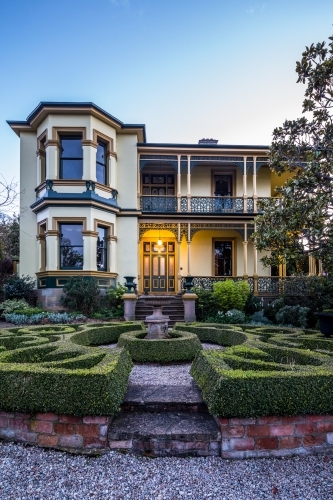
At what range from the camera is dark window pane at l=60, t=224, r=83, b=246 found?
1241 cm

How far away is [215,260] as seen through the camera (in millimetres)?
15555

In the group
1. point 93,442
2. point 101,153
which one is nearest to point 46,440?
point 93,442

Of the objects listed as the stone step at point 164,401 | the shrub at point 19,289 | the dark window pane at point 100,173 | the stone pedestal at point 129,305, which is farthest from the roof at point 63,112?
the stone step at point 164,401

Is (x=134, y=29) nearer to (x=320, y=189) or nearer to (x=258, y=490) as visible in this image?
(x=320, y=189)

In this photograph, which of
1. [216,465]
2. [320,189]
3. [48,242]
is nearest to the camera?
[216,465]

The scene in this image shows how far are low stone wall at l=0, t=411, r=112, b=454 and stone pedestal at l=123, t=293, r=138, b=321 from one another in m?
7.66

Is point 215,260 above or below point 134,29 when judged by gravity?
below

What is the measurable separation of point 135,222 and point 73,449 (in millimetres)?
11411

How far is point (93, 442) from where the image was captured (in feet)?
9.70

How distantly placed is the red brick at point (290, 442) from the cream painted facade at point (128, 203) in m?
10.1

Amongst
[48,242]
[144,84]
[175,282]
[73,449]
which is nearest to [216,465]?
[73,449]

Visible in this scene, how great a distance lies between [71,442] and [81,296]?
8.63m

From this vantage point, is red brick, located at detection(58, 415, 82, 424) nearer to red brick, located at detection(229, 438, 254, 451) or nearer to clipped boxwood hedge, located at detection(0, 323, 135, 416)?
clipped boxwood hedge, located at detection(0, 323, 135, 416)

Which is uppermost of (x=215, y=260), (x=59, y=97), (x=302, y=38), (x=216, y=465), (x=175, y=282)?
(x=59, y=97)
